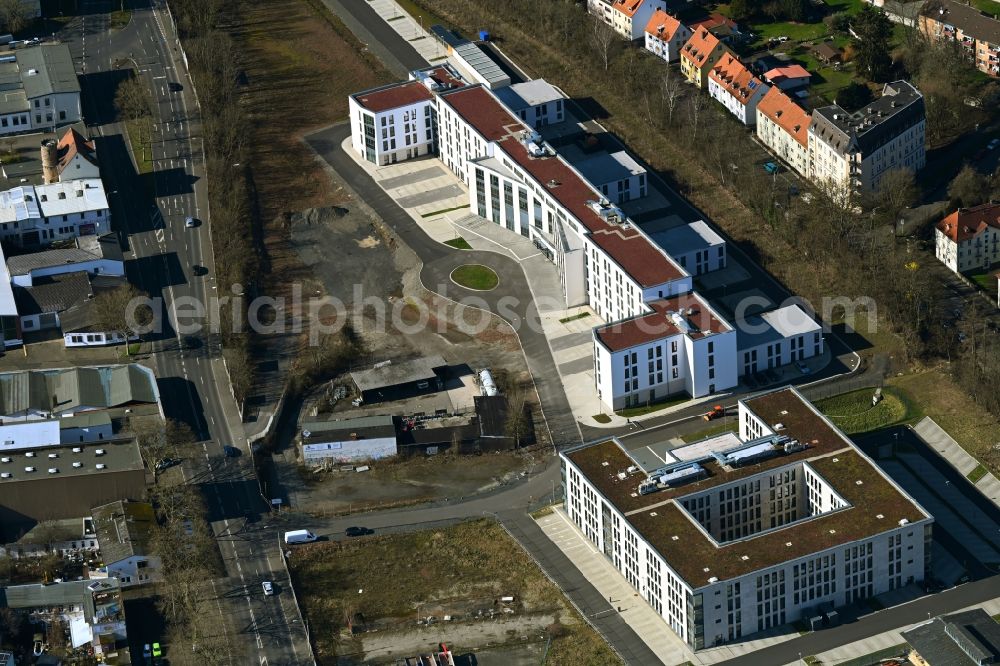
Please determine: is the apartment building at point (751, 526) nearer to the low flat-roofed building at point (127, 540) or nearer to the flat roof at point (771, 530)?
the flat roof at point (771, 530)

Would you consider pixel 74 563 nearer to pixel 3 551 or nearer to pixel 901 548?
pixel 3 551

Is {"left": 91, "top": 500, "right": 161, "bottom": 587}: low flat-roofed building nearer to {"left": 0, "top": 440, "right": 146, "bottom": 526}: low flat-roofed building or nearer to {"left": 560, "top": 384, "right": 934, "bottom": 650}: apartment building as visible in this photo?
{"left": 0, "top": 440, "right": 146, "bottom": 526}: low flat-roofed building

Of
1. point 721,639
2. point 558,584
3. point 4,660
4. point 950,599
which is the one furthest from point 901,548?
point 4,660

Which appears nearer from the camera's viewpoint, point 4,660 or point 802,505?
point 4,660

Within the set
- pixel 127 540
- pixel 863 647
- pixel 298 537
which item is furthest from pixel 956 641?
pixel 127 540

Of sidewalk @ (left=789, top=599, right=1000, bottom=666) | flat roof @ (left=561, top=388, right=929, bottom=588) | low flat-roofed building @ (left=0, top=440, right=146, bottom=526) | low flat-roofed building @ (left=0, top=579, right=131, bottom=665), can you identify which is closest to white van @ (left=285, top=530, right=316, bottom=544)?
low flat-roofed building @ (left=0, top=440, right=146, bottom=526)

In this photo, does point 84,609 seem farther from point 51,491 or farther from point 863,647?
point 863,647

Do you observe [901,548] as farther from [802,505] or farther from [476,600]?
[476,600]
